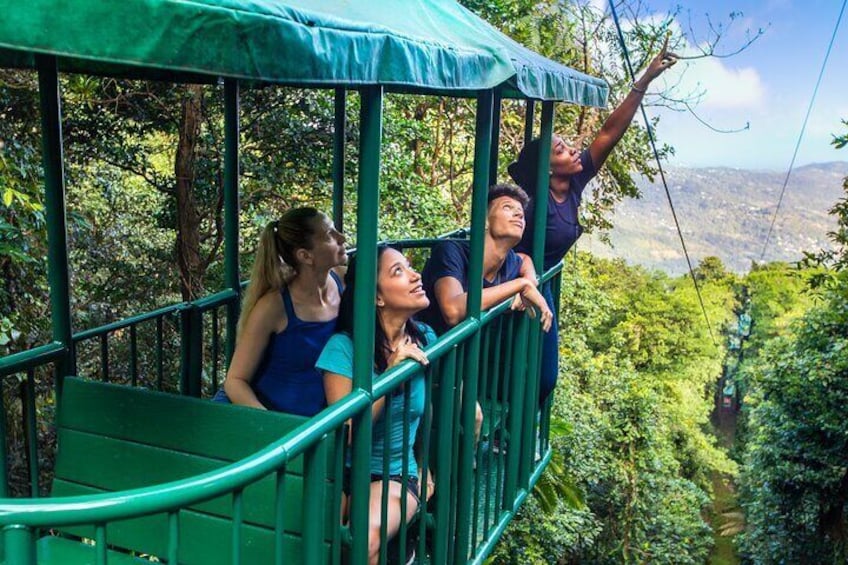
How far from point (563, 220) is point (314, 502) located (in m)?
2.85

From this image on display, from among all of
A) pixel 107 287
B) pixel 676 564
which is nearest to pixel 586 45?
pixel 107 287

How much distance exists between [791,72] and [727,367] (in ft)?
291

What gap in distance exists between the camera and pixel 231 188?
12.9ft

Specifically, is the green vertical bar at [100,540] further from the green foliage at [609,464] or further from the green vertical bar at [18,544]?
the green foliage at [609,464]

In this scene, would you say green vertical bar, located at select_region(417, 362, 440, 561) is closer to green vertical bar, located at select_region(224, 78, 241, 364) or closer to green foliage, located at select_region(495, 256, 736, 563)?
green vertical bar, located at select_region(224, 78, 241, 364)

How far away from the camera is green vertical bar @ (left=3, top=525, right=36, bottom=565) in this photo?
1.33m

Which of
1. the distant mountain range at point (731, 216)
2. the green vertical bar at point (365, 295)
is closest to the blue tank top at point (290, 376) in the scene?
the green vertical bar at point (365, 295)

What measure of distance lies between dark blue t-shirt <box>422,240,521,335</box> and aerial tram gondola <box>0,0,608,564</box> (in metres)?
0.23

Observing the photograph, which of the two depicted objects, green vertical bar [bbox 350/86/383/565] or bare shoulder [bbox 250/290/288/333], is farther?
bare shoulder [bbox 250/290/288/333]

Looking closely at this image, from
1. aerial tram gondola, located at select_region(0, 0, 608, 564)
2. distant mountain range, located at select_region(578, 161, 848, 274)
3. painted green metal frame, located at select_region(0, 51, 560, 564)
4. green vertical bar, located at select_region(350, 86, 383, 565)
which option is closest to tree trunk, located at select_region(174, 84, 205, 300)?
→ painted green metal frame, located at select_region(0, 51, 560, 564)

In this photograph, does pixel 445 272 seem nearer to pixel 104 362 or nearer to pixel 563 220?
pixel 563 220

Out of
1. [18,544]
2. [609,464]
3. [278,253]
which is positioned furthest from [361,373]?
[609,464]

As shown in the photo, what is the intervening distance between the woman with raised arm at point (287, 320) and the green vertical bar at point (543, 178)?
48.1 inches

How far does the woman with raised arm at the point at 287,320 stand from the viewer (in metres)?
2.93
